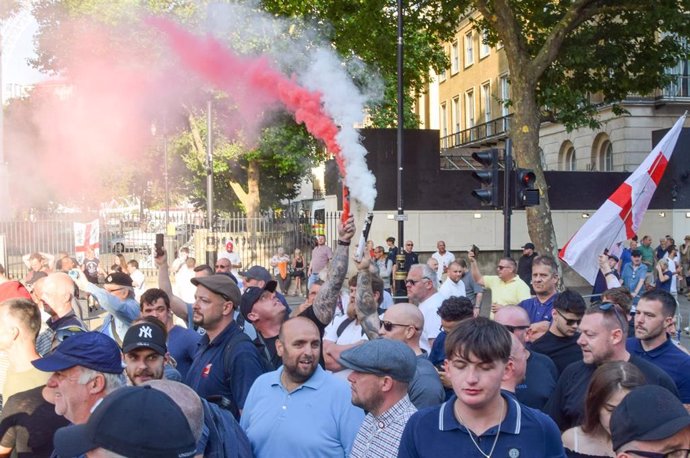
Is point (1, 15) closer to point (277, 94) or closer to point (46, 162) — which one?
point (277, 94)

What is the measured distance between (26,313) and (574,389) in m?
3.28

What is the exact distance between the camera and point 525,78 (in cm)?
1950

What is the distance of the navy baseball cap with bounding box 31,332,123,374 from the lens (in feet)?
11.9

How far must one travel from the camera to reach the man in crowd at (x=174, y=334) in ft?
19.7

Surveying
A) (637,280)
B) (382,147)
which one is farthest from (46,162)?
(637,280)

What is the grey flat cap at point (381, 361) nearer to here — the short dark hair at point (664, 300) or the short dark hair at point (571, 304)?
the short dark hair at point (571, 304)

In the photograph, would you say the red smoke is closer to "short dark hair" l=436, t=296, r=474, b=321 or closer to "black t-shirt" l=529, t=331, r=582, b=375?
"short dark hair" l=436, t=296, r=474, b=321

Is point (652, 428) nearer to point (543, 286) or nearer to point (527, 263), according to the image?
point (543, 286)

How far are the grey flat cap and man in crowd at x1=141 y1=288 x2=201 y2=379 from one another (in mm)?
2304

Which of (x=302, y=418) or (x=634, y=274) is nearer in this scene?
(x=302, y=418)

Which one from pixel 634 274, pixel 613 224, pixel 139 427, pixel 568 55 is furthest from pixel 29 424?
pixel 568 55

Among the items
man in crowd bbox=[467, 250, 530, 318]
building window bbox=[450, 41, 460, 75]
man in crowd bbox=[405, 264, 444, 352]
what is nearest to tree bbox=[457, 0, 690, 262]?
man in crowd bbox=[467, 250, 530, 318]

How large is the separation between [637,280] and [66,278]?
434 inches

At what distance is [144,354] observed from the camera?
4.53 metres
